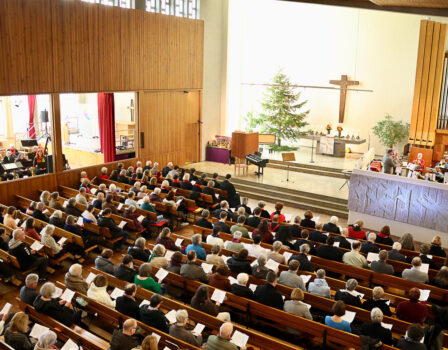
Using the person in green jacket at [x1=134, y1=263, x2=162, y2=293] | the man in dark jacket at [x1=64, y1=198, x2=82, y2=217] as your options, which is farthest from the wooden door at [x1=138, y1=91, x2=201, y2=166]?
the person in green jacket at [x1=134, y1=263, x2=162, y2=293]

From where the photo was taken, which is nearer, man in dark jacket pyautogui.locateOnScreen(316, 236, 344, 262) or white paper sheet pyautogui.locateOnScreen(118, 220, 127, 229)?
man in dark jacket pyautogui.locateOnScreen(316, 236, 344, 262)

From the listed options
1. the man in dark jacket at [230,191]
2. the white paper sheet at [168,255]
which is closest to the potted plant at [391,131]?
the man in dark jacket at [230,191]

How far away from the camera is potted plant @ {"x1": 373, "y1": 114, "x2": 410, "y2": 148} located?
629 inches

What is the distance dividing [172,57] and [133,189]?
6541mm

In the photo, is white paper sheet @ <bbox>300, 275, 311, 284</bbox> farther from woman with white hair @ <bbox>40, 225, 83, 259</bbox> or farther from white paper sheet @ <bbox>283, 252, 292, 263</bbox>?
woman with white hair @ <bbox>40, 225, 83, 259</bbox>

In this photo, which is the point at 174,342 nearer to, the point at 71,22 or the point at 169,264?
the point at 169,264

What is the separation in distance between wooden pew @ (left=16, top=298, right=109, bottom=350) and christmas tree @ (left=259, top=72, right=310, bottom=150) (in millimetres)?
12964

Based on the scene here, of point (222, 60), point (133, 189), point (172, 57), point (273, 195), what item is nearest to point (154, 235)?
point (133, 189)

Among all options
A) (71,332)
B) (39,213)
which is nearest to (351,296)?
(71,332)

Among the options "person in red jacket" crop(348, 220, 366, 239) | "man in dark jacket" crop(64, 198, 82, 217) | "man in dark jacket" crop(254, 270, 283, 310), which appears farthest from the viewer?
"man in dark jacket" crop(64, 198, 82, 217)

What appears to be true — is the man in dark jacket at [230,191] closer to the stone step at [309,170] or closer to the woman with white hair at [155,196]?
the woman with white hair at [155,196]

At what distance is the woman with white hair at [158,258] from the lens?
6.95m

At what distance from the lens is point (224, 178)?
15086mm

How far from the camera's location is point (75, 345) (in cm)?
489
